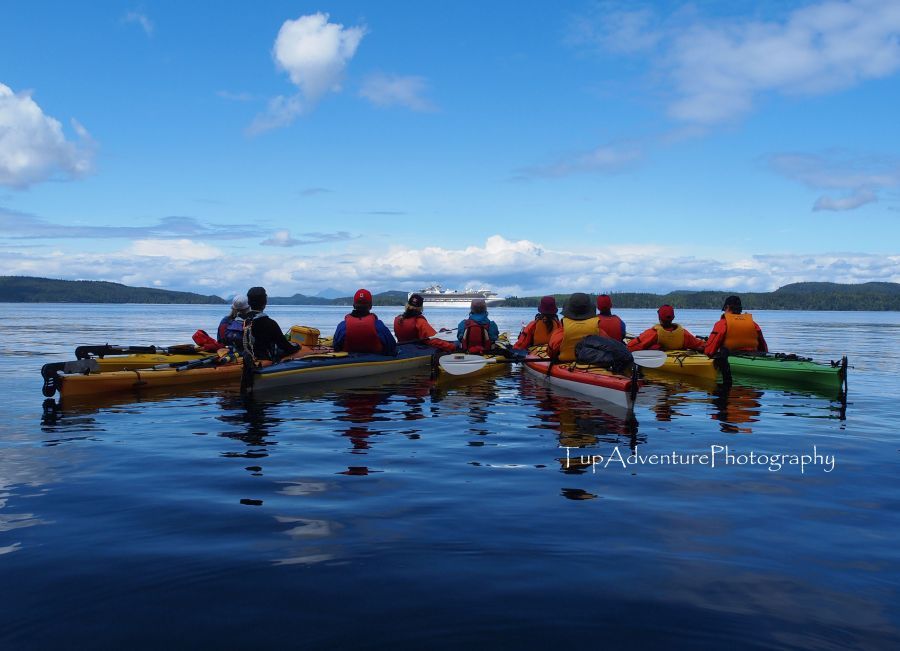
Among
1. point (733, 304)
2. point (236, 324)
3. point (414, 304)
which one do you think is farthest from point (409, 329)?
point (733, 304)

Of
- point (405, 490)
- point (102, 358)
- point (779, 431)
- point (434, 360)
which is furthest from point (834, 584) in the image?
point (102, 358)

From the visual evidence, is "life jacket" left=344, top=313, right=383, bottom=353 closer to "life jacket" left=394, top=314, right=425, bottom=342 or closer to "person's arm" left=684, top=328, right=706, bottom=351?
"life jacket" left=394, top=314, right=425, bottom=342

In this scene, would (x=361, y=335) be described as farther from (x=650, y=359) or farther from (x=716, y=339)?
(x=716, y=339)

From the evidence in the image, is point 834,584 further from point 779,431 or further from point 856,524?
point 779,431

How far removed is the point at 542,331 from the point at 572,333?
419cm

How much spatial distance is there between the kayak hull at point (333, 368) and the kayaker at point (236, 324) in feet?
8.06

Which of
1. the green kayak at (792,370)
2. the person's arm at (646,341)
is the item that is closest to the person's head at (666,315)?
the person's arm at (646,341)

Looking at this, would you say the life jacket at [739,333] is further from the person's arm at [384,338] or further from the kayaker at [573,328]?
the person's arm at [384,338]

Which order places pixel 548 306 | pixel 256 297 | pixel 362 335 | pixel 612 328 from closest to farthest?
pixel 256 297 < pixel 612 328 < pixel 362 335 < pixel 548 306

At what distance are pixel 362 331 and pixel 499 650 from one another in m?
14.3

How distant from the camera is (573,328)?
15.2 m

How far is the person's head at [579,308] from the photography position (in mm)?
14688

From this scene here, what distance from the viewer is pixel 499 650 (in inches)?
148

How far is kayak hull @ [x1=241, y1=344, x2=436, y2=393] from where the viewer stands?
14.7 m
